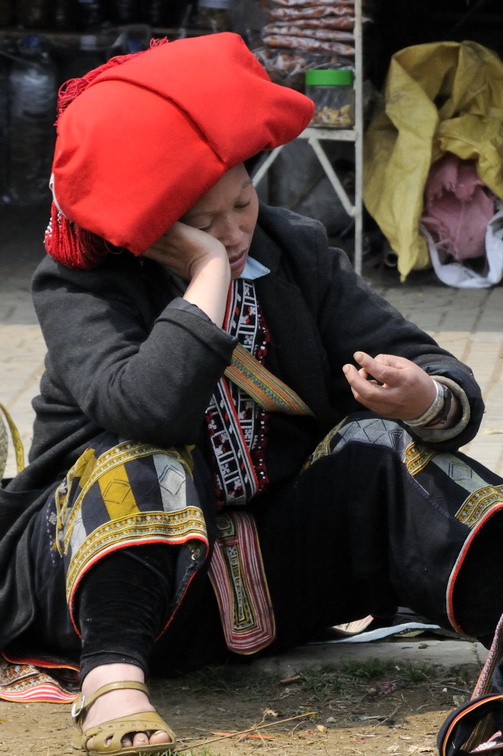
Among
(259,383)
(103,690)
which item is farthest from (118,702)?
(259,383)

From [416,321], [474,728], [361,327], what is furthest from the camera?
[416,321]

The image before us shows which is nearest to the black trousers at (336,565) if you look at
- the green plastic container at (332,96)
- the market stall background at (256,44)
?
the market stall background at (256,44)

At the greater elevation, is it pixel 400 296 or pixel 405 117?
pixel 405 117

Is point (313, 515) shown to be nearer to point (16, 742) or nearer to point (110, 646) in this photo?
point (110, 646)

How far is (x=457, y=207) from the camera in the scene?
568 cm

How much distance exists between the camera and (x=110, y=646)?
1.97 m

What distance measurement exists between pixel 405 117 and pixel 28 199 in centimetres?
272

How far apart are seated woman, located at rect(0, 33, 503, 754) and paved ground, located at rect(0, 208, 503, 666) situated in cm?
146

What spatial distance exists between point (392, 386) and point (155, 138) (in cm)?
57

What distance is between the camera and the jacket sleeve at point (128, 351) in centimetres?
200

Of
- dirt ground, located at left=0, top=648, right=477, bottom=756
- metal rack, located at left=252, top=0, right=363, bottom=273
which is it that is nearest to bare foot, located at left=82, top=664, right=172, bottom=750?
dirt ground, located at left=0, top=648, right=477, bottom=756

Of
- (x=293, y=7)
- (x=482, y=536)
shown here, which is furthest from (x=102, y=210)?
(x=293, y=7)

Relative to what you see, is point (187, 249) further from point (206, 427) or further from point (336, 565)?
point (336, 565)

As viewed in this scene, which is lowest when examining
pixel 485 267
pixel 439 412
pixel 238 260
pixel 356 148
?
pixel 485 267
